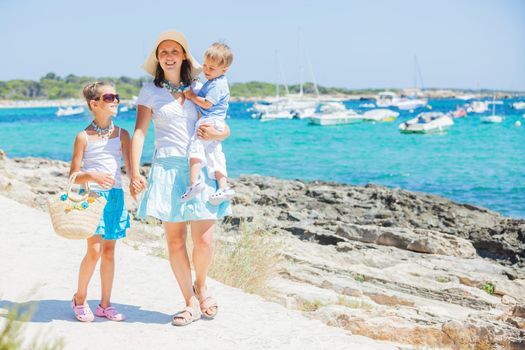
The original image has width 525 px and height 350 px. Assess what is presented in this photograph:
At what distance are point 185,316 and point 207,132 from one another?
55.3 inches

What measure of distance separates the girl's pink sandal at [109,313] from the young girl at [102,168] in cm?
10

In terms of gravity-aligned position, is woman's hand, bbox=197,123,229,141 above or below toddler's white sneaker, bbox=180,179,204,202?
above

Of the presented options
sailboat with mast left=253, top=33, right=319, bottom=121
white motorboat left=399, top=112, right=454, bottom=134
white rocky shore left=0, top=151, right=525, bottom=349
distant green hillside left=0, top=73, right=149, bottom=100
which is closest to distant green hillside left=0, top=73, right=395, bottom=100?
distant green hillside left=0, top=73, right=149, bottom=100

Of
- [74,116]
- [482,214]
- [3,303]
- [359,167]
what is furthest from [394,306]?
[74,116]

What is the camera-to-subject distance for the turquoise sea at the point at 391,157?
976 inches

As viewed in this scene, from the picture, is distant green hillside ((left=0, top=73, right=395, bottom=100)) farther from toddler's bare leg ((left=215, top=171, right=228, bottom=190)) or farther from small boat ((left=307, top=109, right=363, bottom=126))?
toddler's bare leg ((left=215, top=171, right=228, bottom=190))

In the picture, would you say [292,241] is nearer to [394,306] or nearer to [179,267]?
[394,306]

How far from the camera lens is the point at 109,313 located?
17.6 ft

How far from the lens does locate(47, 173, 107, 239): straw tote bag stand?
15.6ft

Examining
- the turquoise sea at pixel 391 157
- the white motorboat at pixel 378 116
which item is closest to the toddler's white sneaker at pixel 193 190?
the turquoise sea at pixel 391 157

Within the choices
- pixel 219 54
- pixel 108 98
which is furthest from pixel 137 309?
pixel 219 54

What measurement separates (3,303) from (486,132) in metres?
54.6

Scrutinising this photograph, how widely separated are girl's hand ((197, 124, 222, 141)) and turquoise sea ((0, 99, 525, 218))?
603 inches

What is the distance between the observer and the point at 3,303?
18.2ft
